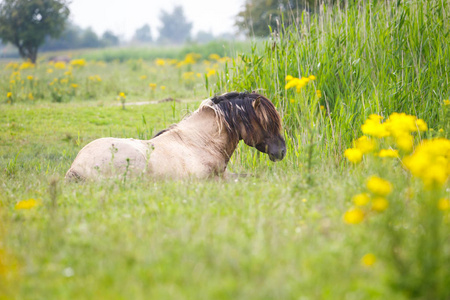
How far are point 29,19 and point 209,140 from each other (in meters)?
26.2

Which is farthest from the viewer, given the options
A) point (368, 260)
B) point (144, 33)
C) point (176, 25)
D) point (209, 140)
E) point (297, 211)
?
point (144, 33)

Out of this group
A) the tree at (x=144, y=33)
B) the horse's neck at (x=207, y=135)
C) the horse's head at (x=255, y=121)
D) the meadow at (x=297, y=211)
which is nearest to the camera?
the meadow at (x=297, y=211)

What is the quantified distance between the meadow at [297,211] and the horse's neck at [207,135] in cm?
62

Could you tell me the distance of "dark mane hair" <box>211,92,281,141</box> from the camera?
4945 mm

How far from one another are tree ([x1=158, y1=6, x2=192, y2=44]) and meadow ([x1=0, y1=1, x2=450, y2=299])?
102m

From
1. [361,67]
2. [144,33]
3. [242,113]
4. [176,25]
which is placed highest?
[176,25]

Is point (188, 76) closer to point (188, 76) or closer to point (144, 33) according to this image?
point (188, 76)

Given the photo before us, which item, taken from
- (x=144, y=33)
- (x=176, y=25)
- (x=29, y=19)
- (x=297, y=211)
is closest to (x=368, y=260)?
(x=297, y=211)

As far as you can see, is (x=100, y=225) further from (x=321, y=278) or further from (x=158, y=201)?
(x=321, y=278)

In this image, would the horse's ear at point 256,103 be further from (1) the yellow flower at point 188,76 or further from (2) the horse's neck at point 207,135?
(1) the yellow flower at point 188,76

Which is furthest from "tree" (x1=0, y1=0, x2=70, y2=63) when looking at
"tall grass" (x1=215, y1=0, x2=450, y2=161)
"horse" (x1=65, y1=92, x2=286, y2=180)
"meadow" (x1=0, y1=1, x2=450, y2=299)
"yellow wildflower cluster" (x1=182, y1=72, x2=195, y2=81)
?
"horse" (x1=65, y1=92, x2=286, y2=180)

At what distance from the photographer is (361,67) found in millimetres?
5633

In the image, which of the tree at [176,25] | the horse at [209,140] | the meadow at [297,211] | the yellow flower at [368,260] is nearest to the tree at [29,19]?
the meadow at [297,211]

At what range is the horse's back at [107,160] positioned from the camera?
4.33m
